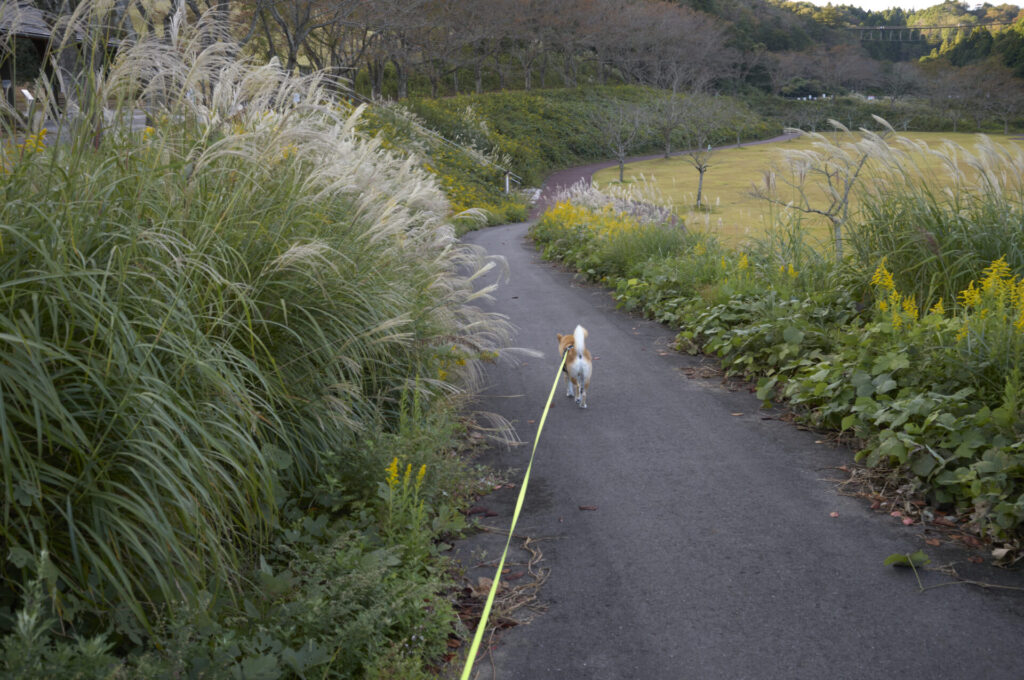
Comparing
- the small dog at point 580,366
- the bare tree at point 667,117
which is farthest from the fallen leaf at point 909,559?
the bare tree at point 667,117

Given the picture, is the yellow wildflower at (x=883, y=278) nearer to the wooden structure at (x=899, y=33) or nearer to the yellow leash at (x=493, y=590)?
the yellow leash at (x=493, y=590)

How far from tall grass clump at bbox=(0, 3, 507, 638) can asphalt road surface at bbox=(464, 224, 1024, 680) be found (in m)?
1.24

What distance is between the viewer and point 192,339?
323 centimetres

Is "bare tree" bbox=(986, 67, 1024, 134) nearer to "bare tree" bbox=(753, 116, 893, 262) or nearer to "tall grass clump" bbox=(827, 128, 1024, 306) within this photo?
"bare tree" bbox=(753, 116, 893, 262)

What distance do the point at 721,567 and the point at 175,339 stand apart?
2.90 m

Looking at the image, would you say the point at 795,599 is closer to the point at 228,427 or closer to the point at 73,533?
the point at 228,427

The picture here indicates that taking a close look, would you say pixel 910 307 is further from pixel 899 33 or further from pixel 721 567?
pixel 899 33

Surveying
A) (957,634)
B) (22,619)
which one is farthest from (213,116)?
(957,634)

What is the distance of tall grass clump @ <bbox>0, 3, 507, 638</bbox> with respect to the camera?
2527mm

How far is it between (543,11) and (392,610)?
58508 millimetres

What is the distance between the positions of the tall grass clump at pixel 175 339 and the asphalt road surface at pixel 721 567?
1240 millimetres

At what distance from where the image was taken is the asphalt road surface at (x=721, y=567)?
321 cm

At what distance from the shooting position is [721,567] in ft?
13.0

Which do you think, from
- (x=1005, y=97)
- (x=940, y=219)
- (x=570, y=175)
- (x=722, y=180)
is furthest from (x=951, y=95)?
(x=940, y=219)
